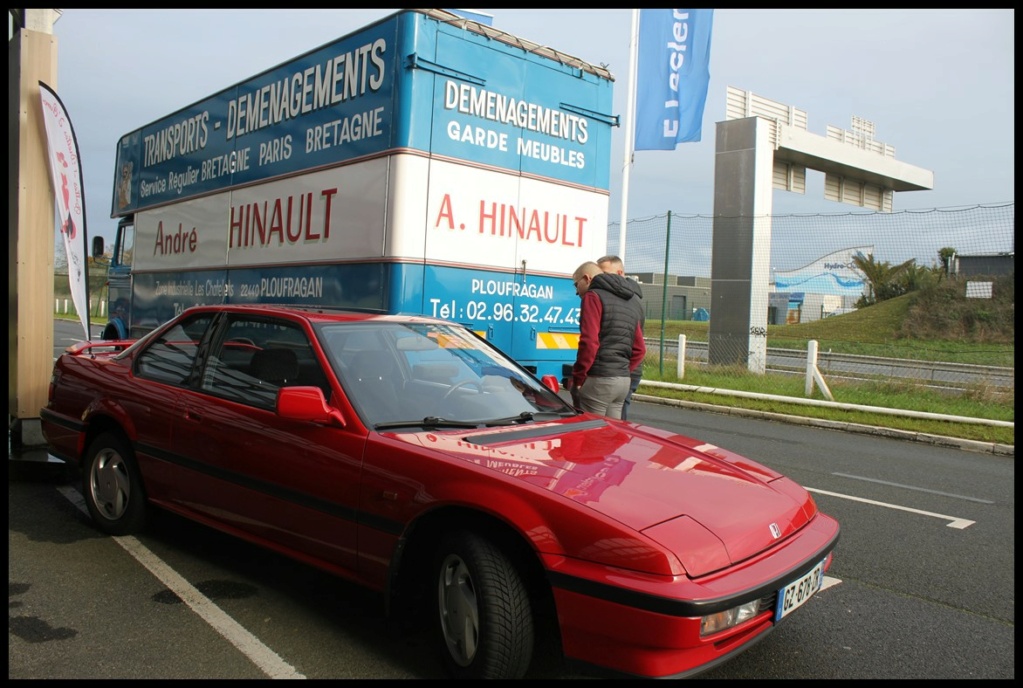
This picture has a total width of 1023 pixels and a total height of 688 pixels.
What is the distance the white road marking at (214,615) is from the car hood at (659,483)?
A: 1061 mm

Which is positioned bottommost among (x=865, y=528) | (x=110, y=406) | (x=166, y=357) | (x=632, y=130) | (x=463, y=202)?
(x=865, y=528)

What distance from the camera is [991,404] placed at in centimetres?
1240

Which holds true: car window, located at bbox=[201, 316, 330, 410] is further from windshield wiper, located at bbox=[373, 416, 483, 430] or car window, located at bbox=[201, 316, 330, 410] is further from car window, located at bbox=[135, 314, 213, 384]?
windshield wiper, located at bbox=[373, 416, 483, 430]

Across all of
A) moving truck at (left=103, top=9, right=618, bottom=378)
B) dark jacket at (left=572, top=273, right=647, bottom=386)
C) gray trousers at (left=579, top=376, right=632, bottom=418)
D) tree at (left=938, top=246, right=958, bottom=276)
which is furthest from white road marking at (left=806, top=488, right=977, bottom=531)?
tree at (left=938, top=246, right=958, bottom=276)

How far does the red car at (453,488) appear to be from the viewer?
2.75m

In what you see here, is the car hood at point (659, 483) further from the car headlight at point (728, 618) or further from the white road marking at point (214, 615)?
the white road marking at point (214, 615)

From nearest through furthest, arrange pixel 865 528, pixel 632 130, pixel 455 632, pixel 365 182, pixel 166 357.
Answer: pixel 455 632 → pixel 166 357 → pixel 865 528 → pixel 365 182 → pixel 632 130

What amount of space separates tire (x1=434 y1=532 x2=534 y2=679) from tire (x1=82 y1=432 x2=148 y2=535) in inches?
98.1

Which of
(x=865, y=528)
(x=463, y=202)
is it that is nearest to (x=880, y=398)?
(x=865, y=528)

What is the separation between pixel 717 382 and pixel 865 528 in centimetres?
938

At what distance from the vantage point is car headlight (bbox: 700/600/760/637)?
2.67m

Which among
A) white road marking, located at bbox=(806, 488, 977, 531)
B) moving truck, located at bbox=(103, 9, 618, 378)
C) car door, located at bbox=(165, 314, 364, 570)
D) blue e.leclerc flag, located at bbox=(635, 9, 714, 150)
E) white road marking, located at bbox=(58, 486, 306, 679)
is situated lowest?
white road marking, located at bbox=(58, 486, 306, 679)

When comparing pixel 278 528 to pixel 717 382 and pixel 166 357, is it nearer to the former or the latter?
pixel 166 357

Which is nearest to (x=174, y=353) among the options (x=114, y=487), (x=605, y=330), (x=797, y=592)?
(x=114, y=487)
